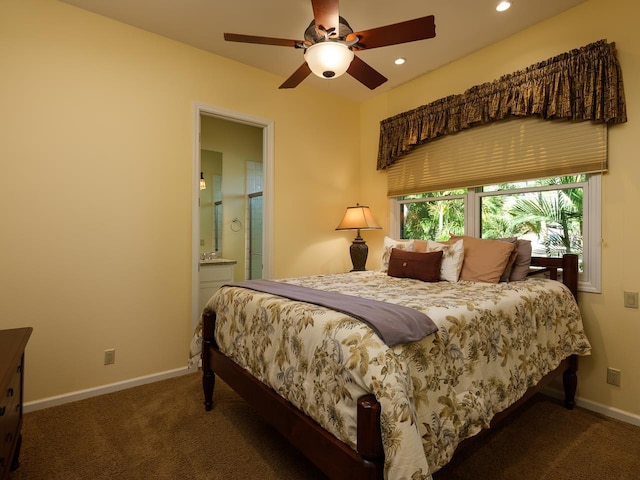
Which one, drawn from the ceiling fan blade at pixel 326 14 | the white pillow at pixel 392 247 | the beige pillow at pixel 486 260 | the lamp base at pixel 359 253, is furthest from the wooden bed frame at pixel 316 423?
the ceiling fan blade at pixel 326 14

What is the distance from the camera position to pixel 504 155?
9.27ft

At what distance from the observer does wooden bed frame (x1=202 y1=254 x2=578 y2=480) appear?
1.17 m

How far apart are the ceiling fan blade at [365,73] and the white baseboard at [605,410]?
8.60ft

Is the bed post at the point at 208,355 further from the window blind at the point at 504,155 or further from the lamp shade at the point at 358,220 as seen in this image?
the window blind at the point at 504,155

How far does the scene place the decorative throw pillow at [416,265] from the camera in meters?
2.55

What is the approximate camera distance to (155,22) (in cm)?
262

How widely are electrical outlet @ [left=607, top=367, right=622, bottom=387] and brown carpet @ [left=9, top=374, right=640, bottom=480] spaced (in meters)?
0.24

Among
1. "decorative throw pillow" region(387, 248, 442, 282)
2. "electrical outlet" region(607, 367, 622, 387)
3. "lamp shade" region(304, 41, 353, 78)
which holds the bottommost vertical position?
"electrical outlet" region(607, 367, 622, 387)

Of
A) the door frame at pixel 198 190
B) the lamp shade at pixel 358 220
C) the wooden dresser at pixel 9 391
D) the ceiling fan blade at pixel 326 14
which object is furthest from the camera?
the lamp shade at pixel 358 220

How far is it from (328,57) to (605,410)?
2884 millimetres

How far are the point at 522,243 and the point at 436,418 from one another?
172cm

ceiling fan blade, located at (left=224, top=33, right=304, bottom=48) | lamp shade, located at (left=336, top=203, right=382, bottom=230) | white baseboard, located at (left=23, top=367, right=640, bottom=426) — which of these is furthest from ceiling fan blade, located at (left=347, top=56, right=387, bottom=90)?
white baseboard, located at (left=23, top=367, right=640, bottom=426)

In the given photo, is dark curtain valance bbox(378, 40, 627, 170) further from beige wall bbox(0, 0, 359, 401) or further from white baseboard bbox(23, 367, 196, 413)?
white baseboard bbox(23, 367, 196, 413)

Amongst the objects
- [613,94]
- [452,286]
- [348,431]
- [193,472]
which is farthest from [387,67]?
[193,472]
